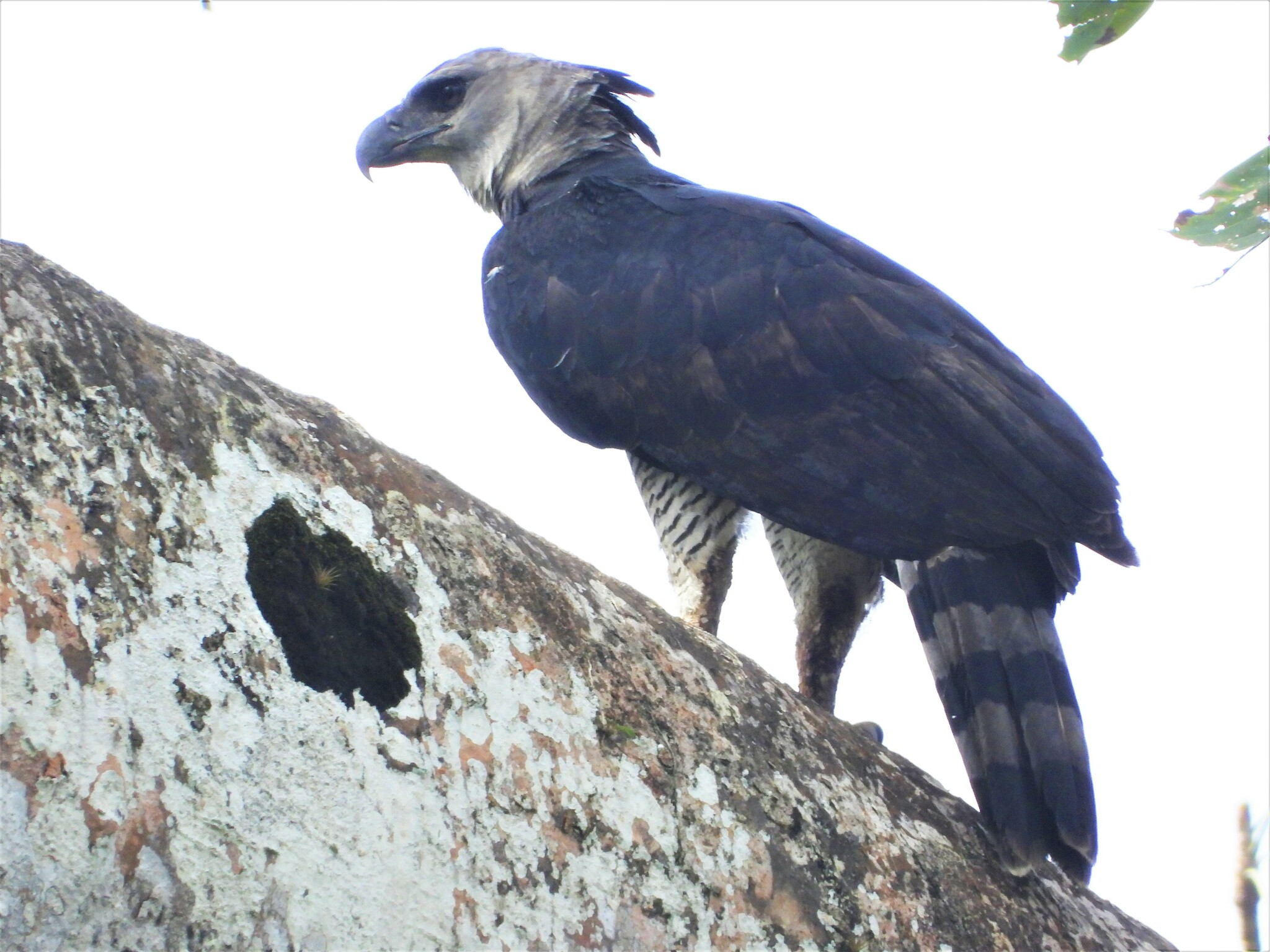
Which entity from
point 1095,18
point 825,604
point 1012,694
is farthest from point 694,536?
point 1095,18

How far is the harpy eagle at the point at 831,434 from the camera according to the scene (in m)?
2.97

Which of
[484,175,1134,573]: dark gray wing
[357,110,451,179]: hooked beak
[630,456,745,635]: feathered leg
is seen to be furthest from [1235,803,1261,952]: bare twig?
[357,110,451,179]: hooked beak

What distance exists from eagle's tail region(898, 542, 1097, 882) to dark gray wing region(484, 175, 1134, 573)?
0.25ft

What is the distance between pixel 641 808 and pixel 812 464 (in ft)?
5.34

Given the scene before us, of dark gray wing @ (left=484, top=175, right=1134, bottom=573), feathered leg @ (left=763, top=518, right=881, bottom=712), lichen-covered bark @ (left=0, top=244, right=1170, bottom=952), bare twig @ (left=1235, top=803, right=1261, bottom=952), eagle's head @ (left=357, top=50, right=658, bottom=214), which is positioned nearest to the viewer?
lichen-covered bark @ (left=0, top=244, right=1170, bottom=952)

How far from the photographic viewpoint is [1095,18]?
240 centimetres

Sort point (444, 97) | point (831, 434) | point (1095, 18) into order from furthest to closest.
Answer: point (444, 97)
point (831, 434)
point (1095, 18)

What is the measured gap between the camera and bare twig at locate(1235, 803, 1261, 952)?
2.63m

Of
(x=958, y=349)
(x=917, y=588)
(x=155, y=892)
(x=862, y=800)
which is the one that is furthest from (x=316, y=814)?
(x=958, y=349)

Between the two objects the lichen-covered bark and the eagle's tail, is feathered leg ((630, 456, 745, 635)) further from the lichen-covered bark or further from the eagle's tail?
the lichen-covered bark

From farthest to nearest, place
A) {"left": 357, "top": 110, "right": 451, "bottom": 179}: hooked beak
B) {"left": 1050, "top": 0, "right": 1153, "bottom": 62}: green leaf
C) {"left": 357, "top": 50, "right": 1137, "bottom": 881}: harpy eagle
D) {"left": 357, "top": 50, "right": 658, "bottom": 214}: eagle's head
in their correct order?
{"left": 357, "top": 110, "right": 451, "bottom": 179}: hooked beak < {"left": 357, "top": 50, "right": 658, "bottom": 214}: eagle's head < {"left": 357, "top": 50, "right": 1137, "bottom": 881}: harpy eagle < {"left": 1050, "top": 0, "right": 1153, "bottom": 62}: green leaf

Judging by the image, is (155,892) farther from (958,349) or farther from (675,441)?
(958,349)

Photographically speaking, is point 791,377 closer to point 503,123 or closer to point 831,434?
point 831,434

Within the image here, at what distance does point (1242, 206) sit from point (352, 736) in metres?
1.83
